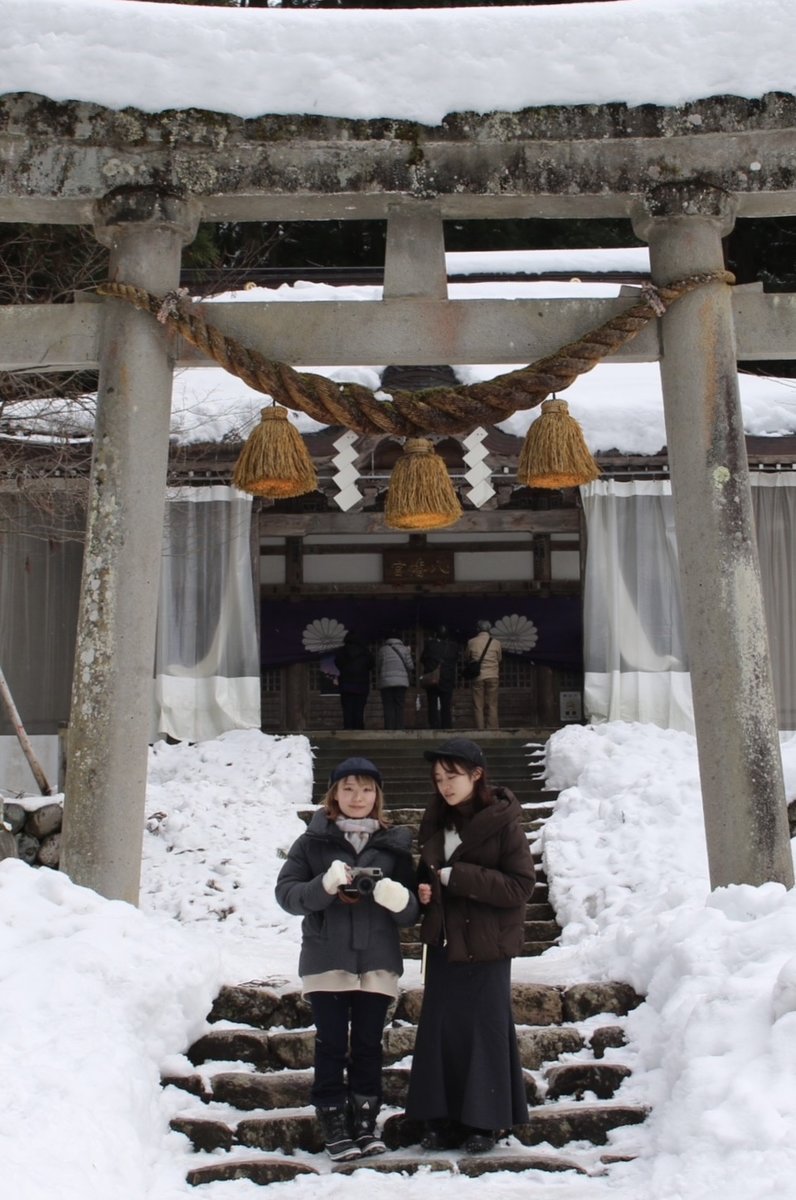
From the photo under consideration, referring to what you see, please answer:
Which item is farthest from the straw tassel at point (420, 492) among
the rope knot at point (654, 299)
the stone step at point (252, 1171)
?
the stone step at point (252, 1171)

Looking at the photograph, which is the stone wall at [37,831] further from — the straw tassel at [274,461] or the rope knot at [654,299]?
the rope knot at [654,299]

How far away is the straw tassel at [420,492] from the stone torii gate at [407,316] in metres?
0.49

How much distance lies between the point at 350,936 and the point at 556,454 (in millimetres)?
2528

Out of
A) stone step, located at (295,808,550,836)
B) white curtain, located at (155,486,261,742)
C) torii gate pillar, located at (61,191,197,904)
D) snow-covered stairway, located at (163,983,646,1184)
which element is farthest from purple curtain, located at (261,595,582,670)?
torii gate pillar, located at (61,191,197,904)

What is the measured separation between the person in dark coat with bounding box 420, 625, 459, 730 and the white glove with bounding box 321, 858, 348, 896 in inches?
414

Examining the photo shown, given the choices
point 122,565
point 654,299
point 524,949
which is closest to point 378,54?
→ point 654,299

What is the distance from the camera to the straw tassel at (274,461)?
592cm

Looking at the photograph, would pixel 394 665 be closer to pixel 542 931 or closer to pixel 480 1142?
pixel 542 931

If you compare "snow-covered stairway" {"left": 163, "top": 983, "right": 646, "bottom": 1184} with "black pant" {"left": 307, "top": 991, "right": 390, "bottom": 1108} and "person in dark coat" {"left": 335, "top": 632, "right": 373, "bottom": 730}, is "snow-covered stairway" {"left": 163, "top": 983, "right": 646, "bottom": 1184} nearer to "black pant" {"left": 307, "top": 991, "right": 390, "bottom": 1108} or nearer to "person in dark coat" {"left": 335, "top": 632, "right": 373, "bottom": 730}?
"black pant" {"left": 307, "top": 991, "right": 390, "bottom": 1108}

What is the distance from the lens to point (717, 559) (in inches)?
219

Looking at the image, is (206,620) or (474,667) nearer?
(206,620)

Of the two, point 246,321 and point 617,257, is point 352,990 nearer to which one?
point 246,321

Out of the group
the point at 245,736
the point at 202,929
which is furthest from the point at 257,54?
the point at 245,736

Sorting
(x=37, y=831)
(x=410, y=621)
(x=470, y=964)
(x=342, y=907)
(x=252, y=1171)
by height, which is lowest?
(x=252, y=1171)
